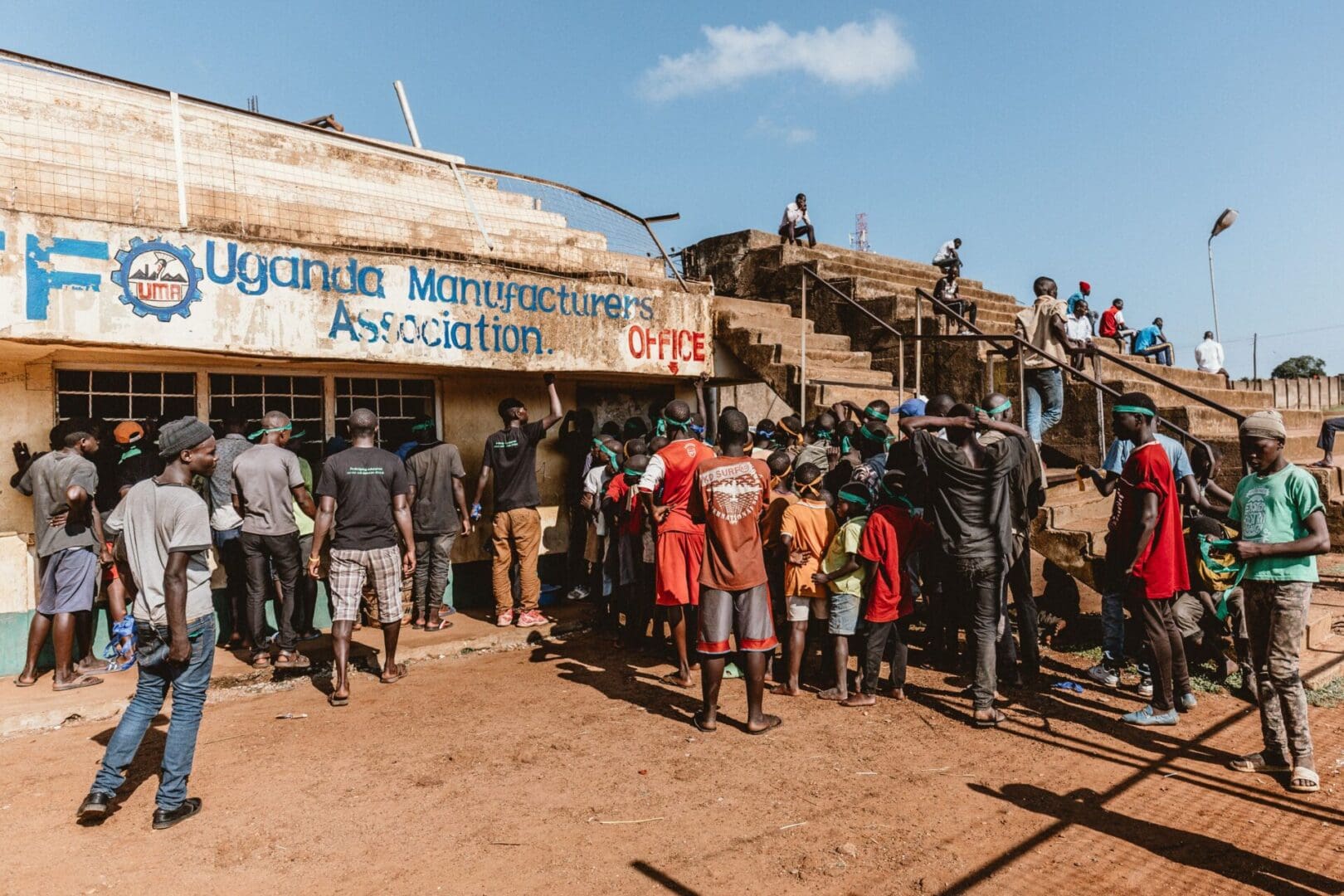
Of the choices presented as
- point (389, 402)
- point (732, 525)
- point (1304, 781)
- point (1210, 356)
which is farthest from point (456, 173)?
point (1210, 356)

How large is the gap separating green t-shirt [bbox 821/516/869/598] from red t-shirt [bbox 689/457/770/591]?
0.81 metres

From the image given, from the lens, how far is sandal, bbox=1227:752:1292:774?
4504 millimetres

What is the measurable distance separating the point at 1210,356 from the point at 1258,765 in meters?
11.6

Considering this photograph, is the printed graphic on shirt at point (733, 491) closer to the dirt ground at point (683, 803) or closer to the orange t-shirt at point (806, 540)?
the orange t-shirt at point (806, 540)

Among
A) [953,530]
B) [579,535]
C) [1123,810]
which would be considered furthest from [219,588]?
[1123,810]

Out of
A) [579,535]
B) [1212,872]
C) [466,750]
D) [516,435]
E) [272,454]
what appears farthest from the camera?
[579,535]

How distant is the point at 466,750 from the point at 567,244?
19.3ft

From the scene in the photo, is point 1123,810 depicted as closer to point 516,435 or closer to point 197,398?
point 516,435

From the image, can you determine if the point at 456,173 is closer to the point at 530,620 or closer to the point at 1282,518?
the point at 530,620

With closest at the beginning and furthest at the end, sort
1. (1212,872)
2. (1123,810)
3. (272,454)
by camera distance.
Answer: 1. (1212,872)
2. (1123,810)
3. (272,454)

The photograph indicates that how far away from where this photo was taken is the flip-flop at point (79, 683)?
5.91 metres

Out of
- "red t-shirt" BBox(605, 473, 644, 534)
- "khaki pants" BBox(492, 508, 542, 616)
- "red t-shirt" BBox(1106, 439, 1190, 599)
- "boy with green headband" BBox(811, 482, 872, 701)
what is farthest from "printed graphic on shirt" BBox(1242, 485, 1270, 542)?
"khaki pants" BBox(492, 508, 542, 616)

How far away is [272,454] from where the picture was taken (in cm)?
637

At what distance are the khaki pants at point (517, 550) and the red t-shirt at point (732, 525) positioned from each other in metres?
3.04
